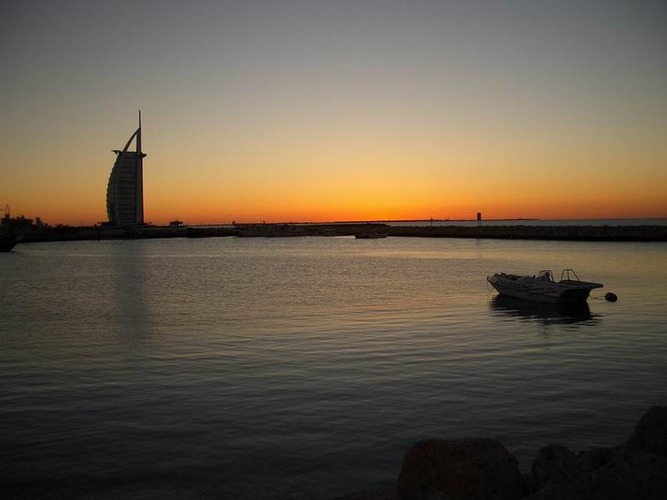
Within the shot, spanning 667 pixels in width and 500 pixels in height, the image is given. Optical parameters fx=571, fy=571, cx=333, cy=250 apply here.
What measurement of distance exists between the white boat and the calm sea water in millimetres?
845

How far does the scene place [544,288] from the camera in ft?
85.3

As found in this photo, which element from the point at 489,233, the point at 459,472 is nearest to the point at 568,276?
the point at 459,472

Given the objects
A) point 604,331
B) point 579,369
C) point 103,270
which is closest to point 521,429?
point 579,369

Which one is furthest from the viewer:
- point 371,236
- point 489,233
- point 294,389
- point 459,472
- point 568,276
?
point 371,236

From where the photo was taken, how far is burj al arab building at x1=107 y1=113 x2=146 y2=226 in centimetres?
19138

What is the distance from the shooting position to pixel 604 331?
19000mm

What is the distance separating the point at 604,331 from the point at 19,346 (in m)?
18.6

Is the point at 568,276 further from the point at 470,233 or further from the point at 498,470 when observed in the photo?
the point at 470,233

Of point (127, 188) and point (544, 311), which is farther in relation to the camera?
point (127, 188)

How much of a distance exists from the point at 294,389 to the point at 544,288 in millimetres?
17635

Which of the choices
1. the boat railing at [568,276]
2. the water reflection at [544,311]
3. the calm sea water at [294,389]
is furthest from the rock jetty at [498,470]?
the boat railing at [568,276]

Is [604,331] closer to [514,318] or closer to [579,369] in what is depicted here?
[514,318]

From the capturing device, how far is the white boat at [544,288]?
24.9m

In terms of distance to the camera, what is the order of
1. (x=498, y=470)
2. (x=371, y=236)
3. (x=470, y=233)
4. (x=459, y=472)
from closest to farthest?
(x=459, y=472)
(x=498, y=470)
(x=470, y=233)
(x=371, y=236)
